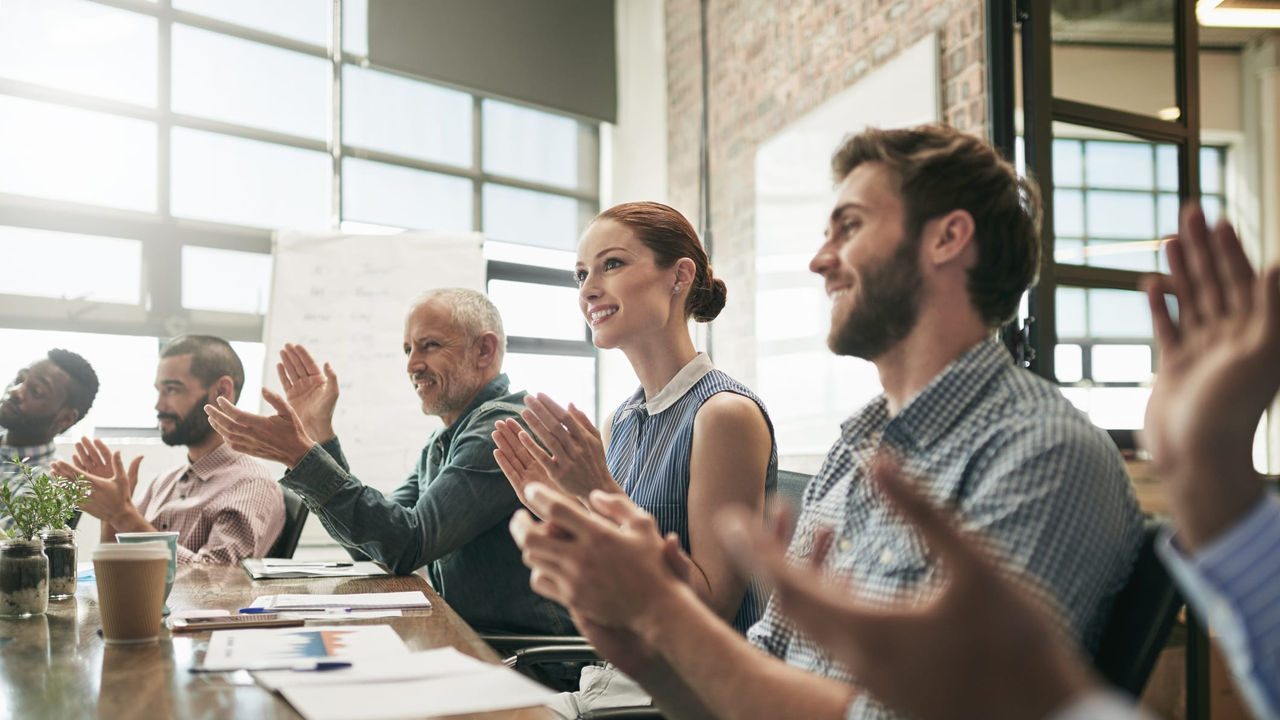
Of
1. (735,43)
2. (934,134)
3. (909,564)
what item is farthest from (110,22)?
(909,564)

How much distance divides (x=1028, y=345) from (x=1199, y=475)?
2203 millimetres

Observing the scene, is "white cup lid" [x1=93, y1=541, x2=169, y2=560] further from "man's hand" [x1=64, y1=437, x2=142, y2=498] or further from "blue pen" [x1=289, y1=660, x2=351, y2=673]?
"man's hand" [x1=64, y1=437, x2=142, y2=498]

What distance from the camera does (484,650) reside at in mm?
1207

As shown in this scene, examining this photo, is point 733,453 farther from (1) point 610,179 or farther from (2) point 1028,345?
(1) point 610,179

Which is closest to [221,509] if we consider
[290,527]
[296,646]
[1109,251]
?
[290,527]

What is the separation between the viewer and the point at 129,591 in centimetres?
127

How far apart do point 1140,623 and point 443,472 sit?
5.02ft

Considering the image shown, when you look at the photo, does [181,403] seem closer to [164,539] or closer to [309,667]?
[164,539]

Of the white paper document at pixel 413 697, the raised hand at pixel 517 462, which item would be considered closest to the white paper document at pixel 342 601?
the raised hand at pixel 517 462

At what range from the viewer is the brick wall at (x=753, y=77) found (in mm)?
3383

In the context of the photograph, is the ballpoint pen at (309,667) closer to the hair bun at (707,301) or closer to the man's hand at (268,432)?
the man's hand at (268,432)

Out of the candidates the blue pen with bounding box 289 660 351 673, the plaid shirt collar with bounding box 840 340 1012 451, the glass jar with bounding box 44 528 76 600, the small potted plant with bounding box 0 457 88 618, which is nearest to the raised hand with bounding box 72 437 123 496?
the glass jar with bounding box 44 528 76 600

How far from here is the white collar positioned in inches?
71.3

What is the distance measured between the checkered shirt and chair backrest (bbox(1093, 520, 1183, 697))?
0.04ft
